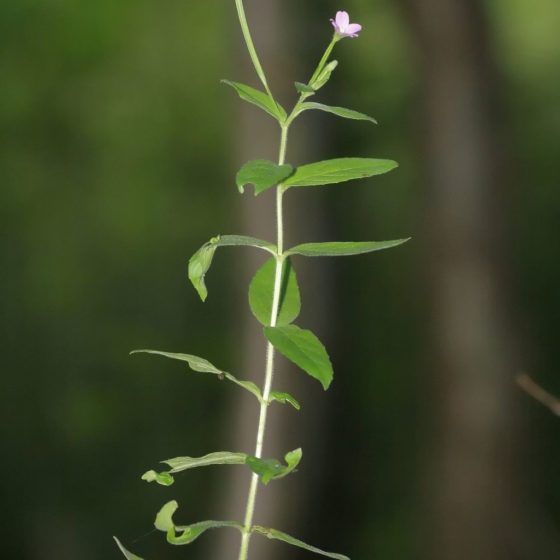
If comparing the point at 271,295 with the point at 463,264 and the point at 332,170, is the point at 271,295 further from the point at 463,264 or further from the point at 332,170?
the point at 463,264

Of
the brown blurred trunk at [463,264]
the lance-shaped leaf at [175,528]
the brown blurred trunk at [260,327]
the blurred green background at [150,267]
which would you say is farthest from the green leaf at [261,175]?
the blurred green background at [150,267]

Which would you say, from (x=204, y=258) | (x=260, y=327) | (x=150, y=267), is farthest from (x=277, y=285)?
(x=150, y=267)

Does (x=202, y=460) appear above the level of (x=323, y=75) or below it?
below

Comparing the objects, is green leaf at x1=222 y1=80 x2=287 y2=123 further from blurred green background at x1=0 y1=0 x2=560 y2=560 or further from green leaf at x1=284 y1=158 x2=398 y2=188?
blurred green background at x1=0 y1=0 x2=560 y2=560

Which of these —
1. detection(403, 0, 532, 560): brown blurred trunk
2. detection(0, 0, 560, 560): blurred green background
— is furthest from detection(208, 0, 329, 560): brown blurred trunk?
detection(0, 0, 560, 560): blurred green background

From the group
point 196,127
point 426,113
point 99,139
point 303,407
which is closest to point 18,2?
point 99,139
